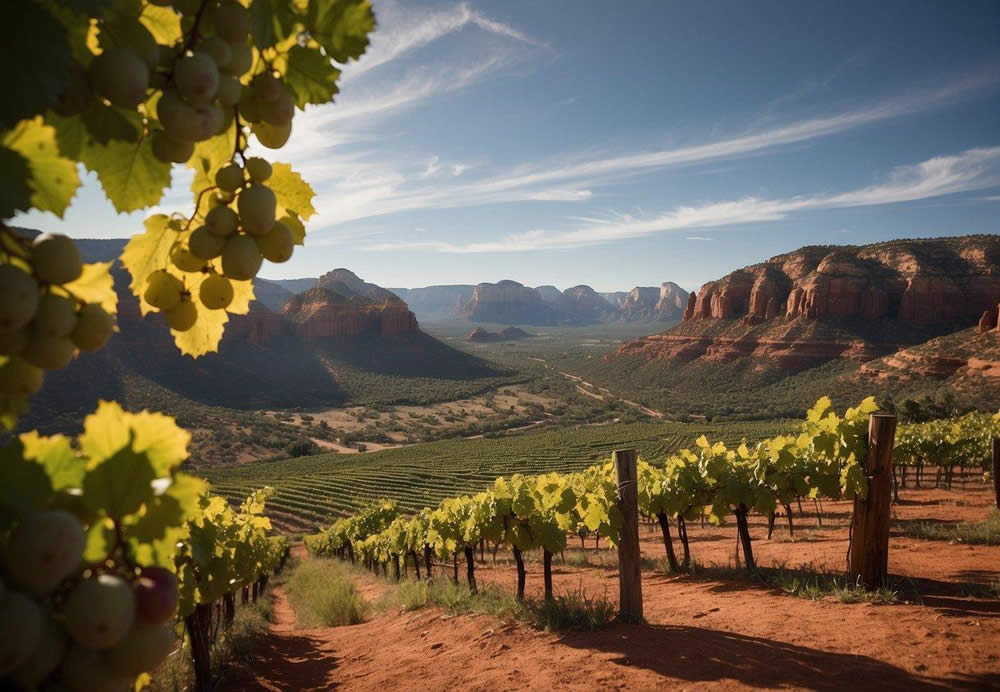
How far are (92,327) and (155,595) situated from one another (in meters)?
0.43

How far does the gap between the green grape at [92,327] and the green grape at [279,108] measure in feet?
1.67

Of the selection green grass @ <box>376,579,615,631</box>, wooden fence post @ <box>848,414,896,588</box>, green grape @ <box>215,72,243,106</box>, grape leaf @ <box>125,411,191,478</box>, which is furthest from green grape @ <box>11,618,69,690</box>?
wooden fence post @ <box>848,414,896,588</box>

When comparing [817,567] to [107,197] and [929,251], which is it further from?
[929,251]

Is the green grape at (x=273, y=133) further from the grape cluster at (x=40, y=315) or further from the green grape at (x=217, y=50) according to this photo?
the grape cluster at (x=40, y=315)

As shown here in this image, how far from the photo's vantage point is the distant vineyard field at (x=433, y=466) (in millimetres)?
41375

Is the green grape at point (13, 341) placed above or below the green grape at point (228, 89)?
below

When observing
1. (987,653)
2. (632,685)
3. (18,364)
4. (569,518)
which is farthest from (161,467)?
(569,518)

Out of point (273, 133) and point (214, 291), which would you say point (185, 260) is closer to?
point (214, 291)

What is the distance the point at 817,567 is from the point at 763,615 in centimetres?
390

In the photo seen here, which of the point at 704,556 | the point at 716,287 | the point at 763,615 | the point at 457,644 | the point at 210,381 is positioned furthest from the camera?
the point at 716,287

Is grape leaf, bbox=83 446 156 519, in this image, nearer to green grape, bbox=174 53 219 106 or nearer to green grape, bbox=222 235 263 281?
green grape, bbox=222 235 263 281

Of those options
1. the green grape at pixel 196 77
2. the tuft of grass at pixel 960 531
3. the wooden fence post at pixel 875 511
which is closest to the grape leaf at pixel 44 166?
the green grape at pixel 196 77

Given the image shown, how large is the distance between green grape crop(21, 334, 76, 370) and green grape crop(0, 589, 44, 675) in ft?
1.06

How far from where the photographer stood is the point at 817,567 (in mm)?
9820
